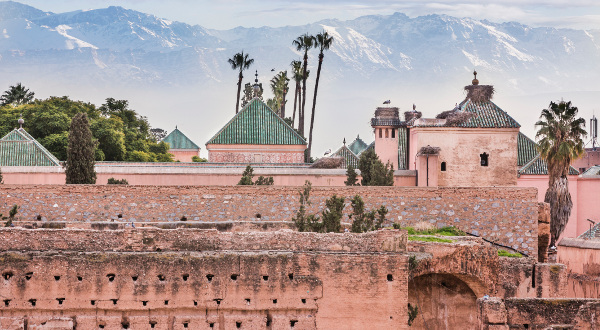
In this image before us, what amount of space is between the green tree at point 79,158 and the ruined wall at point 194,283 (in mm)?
11099

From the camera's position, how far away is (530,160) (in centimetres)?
5850

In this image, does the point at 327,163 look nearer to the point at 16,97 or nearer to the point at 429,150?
the point at 429,150

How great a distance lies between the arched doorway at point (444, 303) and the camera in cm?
2672

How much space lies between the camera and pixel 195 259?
23.8 metres

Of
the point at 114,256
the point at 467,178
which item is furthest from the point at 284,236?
the point at 467,178

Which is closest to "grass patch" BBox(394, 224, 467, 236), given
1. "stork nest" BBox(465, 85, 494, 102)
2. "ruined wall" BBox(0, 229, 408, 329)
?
"ruined wall" BBox(0, 229, 408, 329)

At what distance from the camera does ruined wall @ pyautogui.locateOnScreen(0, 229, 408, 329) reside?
923 inches

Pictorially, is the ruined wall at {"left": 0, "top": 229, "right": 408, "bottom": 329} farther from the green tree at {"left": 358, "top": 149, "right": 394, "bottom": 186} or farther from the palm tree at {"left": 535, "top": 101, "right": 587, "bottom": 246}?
the palm tree at {"left": 535, "top": 101, "right": 587, "bottom": 246}

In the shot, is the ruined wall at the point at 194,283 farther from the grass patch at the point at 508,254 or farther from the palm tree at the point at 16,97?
the palm tree at the point at 16,97

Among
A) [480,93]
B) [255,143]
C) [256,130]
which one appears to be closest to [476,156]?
[480,93]

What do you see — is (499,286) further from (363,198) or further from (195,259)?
(195,259)

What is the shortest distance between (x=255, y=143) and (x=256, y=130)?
0.72 m

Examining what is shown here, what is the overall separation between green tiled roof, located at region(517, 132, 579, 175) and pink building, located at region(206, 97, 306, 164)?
47.0 feet

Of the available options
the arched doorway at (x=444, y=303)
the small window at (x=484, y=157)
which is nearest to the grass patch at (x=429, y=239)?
the arched doorway at (x=444, y=303)
